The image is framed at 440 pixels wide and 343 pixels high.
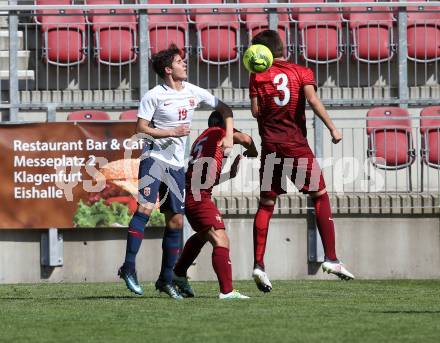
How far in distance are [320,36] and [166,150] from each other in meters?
5.97

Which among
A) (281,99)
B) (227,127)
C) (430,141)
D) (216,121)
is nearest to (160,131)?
(216,121)

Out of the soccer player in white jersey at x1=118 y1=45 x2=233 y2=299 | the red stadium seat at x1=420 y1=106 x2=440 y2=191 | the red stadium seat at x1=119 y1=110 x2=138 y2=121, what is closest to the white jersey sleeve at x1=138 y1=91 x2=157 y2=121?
the soccer player in white jersey at x1=118 y1=45 x2=233 y2=299

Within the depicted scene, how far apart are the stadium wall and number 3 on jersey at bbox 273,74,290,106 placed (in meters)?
4.06

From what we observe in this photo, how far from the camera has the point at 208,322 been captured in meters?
8.02

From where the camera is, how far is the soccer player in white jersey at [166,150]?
33.9ft

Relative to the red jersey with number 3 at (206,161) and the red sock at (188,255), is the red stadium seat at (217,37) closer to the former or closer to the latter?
the red sock at (188,255)

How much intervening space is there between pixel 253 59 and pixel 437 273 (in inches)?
192

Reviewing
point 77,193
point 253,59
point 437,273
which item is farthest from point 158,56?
point 437,273

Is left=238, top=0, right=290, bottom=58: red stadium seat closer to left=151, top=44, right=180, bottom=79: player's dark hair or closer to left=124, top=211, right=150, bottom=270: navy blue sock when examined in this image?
left=151, top=44, right=180, bottom=79: player's dark hair

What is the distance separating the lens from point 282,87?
1044 cm

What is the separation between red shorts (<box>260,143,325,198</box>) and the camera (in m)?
10.4

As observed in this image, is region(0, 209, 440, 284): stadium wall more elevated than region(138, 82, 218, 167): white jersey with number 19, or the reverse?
region(138, 82, 218, 167): white jersey with number 19

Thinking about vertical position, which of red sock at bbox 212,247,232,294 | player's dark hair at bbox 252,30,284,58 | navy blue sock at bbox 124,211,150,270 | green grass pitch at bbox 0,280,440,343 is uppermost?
player's dark hair at bbox 252,30,284,58

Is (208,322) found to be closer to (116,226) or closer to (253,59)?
(253,59)
